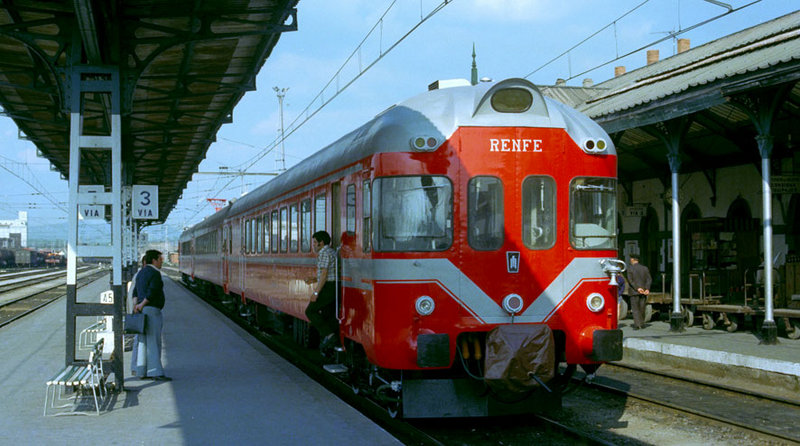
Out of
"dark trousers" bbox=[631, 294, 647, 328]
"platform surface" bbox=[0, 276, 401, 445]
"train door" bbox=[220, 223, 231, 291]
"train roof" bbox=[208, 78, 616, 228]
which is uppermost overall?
"train roof" bbox=[208, 78, 616, 228]

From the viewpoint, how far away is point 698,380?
11.6 meters

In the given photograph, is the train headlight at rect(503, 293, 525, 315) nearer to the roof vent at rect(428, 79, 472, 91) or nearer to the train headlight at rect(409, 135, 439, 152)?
the train headlight at rect(409, 135, 439, 152)

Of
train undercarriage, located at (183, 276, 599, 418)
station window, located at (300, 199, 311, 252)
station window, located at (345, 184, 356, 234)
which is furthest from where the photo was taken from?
station window, located at (300, 199, 311, 252)

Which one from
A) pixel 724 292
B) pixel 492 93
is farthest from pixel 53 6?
pixel 724 292

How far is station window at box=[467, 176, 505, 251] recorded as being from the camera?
8.05 metres

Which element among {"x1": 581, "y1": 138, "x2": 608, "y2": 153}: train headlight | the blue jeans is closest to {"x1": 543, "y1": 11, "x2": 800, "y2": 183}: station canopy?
{"x1": 581, "y1": 138, "x2": 608, "y2": 153}: train headlight

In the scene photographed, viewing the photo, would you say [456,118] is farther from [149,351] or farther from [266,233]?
[266,233]

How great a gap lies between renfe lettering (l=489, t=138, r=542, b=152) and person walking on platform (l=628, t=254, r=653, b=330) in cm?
944

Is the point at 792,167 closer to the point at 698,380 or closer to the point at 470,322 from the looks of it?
the point at 698,380

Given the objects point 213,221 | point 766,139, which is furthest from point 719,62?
point 213,221

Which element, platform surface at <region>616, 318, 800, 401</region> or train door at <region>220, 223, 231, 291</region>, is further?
train door at <region>220, 223, 231, 291</region>

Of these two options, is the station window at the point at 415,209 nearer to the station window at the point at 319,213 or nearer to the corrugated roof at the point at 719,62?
the station window at the point at 319,213

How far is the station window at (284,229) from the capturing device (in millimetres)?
13406

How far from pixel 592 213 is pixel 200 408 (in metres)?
4.48
